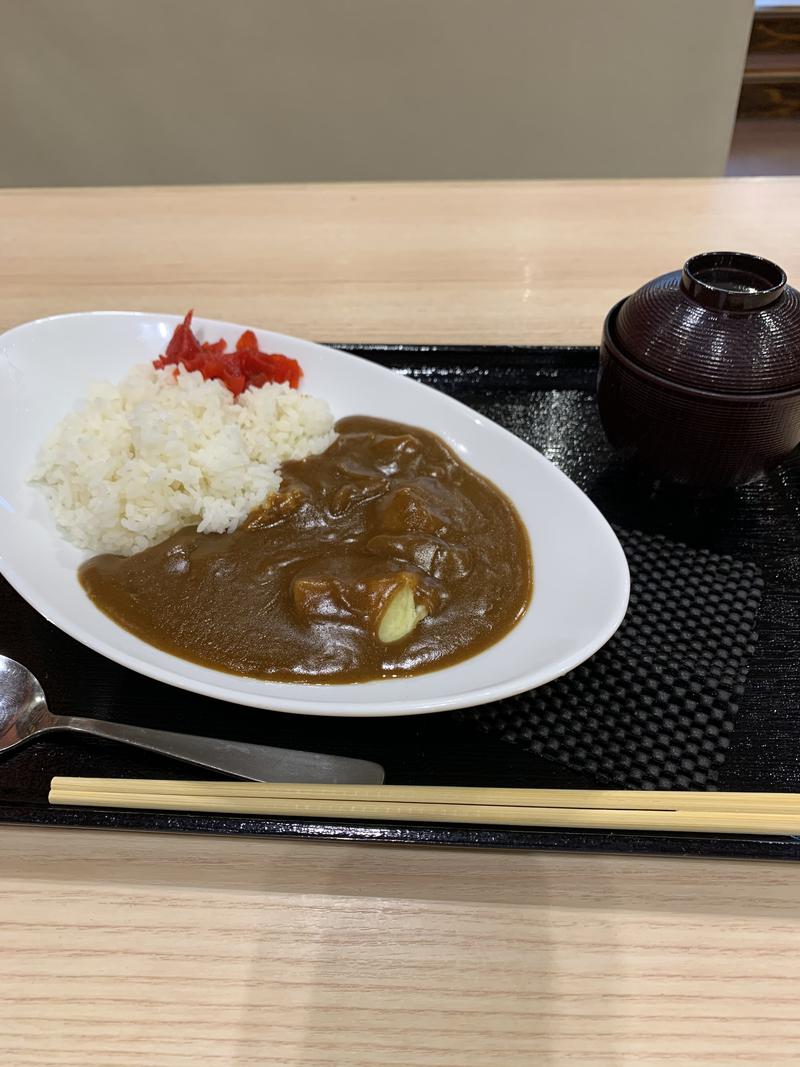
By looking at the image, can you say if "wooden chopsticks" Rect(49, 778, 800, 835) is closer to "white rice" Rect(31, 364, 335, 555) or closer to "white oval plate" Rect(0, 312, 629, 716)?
"white oval plate" Rect(0, 312, 629, 716)

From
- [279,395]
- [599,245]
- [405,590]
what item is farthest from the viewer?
[599,245]

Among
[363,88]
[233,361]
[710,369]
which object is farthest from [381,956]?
[363,88]

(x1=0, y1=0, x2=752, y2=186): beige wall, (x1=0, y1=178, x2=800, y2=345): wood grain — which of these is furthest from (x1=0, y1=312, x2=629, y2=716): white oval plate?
(x1=0, y1=0, x2=752, y2=186): beige wall

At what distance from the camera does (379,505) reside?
1.47 m

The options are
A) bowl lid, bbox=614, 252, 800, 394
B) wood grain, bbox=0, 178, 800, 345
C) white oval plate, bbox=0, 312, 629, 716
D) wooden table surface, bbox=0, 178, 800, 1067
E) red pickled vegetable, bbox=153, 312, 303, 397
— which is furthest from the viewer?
wood grain, bbox=0, 178, 800, 345

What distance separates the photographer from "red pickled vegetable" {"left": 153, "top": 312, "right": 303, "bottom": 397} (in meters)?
1.78

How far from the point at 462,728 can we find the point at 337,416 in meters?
0.81

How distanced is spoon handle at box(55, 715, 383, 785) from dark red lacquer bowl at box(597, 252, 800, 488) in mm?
834

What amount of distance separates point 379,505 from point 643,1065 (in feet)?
2.95

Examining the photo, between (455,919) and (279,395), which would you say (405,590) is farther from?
(279,395)

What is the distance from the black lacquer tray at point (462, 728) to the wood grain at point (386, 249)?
680mm

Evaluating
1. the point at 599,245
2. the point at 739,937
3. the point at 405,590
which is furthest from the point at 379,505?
the point at 599,245

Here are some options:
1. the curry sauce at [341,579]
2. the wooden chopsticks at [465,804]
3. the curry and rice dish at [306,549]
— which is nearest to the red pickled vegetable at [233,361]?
the curry and rice dish at [306,549]

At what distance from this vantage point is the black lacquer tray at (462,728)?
1.09 meters
